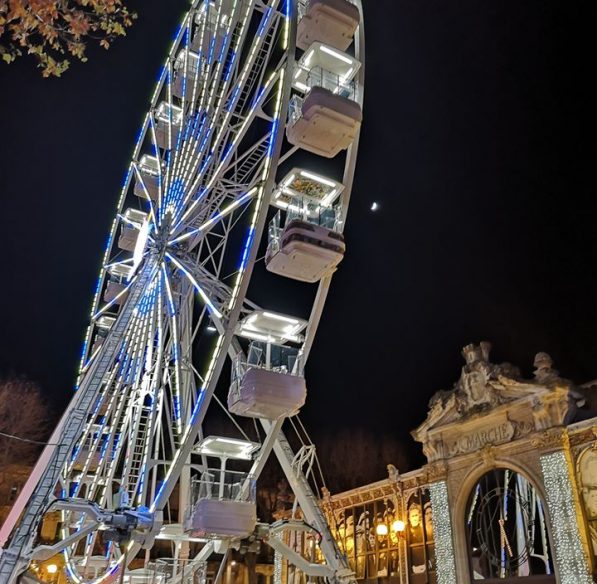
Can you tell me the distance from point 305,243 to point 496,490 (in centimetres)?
1081

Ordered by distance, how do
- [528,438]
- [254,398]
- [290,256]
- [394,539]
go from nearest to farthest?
[254,398] → [290,256] → [528,438] → [394,539]

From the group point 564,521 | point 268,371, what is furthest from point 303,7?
point 564,521

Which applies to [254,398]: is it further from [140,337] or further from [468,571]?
[468,571]

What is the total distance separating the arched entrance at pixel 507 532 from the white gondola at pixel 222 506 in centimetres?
877

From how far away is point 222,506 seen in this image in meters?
14.1

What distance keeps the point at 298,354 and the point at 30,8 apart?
10158mm

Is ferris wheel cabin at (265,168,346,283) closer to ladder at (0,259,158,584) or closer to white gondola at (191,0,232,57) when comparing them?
ladder at (0,259,158,584)

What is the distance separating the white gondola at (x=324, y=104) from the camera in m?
15.4

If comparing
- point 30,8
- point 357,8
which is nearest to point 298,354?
point 357,8

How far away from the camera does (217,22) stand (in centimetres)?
1873

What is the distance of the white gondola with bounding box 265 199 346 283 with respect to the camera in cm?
1519

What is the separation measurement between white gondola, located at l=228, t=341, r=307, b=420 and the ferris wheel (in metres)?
0.04

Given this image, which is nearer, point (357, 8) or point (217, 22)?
point (357, 8)

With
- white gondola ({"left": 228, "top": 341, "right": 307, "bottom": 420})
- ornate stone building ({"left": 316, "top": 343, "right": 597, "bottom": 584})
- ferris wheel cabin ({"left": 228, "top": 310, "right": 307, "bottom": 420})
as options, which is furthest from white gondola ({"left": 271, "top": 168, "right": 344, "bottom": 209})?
ornate stone building ({"left": 316, "top": 343, "right": 597, "bottom": 584})
